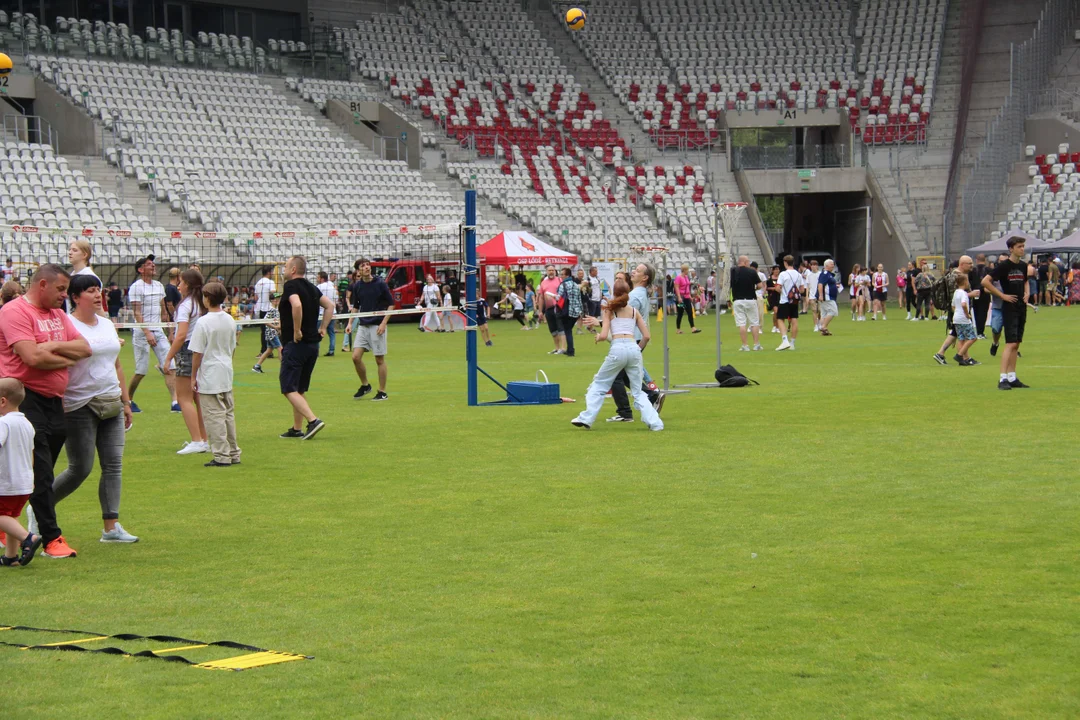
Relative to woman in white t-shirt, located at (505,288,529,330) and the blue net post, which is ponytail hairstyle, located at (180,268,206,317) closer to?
the blue net post

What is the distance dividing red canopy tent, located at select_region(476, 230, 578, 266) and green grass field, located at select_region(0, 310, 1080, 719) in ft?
79.8

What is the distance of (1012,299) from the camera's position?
16.4 meters

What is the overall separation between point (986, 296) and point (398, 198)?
2632 cm

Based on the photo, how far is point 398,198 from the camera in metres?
45.0

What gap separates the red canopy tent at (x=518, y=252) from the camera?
38781 millimetres

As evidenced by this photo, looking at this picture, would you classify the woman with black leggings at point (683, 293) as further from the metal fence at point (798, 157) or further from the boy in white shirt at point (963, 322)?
the metal fence at point (798, 157)

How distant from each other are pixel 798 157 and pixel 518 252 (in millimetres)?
17306

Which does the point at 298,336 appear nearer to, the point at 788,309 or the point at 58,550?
the point at 58,550

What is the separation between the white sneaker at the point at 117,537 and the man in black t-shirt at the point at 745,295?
1625 cm

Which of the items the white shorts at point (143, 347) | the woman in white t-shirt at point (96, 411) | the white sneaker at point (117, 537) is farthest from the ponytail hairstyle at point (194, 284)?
the white sneaker at point (117, 537)

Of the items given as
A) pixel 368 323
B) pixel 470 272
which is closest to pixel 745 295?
pixel 368 323

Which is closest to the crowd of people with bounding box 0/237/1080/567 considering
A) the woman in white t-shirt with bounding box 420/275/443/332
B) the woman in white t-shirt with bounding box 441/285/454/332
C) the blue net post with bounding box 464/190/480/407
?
the blue net post with bounding box 464/190/480/407

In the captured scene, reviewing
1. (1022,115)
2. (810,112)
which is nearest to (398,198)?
(810,112)

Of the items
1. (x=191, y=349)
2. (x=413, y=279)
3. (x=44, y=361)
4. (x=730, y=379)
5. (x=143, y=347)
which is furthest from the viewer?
(x=413, y=279)
